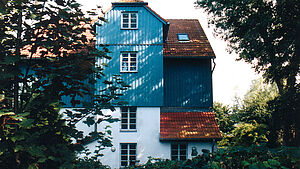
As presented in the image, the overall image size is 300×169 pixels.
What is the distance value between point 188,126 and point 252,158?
1344 cm

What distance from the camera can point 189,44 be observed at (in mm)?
18422

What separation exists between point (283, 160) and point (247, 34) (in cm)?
1552

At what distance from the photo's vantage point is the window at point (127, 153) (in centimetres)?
1584

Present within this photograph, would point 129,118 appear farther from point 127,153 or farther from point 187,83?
point 187,83

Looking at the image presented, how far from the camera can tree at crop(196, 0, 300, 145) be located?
54.0 feet

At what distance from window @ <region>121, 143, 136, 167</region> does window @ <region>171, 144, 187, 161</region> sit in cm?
241

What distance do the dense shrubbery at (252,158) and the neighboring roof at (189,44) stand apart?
1402 cm

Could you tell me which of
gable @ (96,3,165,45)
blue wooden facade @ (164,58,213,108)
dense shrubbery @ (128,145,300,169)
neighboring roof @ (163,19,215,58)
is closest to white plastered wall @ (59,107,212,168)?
blue wooden facade @ (164,58,213,108)

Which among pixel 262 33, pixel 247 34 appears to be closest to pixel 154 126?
pixel 247 34

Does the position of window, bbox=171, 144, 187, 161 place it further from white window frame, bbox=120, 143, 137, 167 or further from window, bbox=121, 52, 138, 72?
window, bbox=121, 52, 138, 72

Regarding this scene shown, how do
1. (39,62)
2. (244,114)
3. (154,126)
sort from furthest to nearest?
(244,114), (154,126), (39,62)

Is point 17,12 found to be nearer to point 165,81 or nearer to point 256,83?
point 165,81

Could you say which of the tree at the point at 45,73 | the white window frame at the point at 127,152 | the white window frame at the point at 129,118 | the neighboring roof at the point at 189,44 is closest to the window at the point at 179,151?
the white window frame at the point at 127,152

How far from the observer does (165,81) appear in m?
17.9
